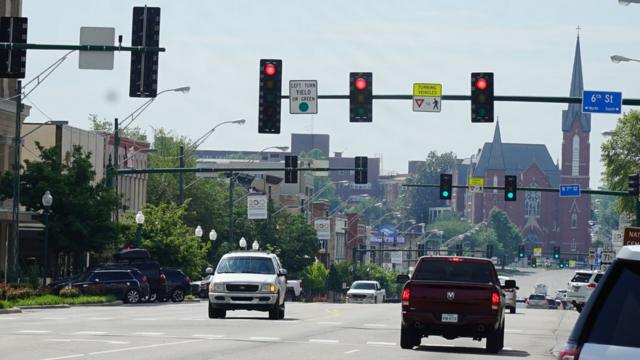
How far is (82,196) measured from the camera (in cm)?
6272

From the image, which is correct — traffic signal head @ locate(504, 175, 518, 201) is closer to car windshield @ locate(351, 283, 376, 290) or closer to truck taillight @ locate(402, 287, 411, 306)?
car windshield @ locate(351, 283, 376, 290)

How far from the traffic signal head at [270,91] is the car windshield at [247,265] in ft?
11.9

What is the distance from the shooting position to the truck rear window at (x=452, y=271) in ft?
84.2

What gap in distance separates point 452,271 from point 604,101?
16832mm

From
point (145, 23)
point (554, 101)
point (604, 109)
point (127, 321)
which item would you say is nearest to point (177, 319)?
point (127, 321)

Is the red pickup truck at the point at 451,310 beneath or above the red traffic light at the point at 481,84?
beneath

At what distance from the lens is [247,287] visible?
36.9 m

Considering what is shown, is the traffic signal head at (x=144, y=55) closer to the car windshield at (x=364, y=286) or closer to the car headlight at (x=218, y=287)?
the car headlight at (x=218, y=287)

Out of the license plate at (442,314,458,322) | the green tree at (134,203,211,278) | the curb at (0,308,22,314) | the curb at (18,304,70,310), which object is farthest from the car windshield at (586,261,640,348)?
the green tree at (134,203,211,278)

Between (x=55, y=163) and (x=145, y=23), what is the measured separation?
34593 millimetres

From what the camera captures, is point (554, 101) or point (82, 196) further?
point (82, 196)

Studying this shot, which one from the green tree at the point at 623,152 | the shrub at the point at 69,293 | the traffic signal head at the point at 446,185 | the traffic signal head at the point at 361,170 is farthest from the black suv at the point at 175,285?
the green tree at the point at 623,152

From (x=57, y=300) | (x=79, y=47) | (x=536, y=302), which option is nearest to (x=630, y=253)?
(x=79, y=47)

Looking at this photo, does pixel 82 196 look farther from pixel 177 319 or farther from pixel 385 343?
pixel 385 343
